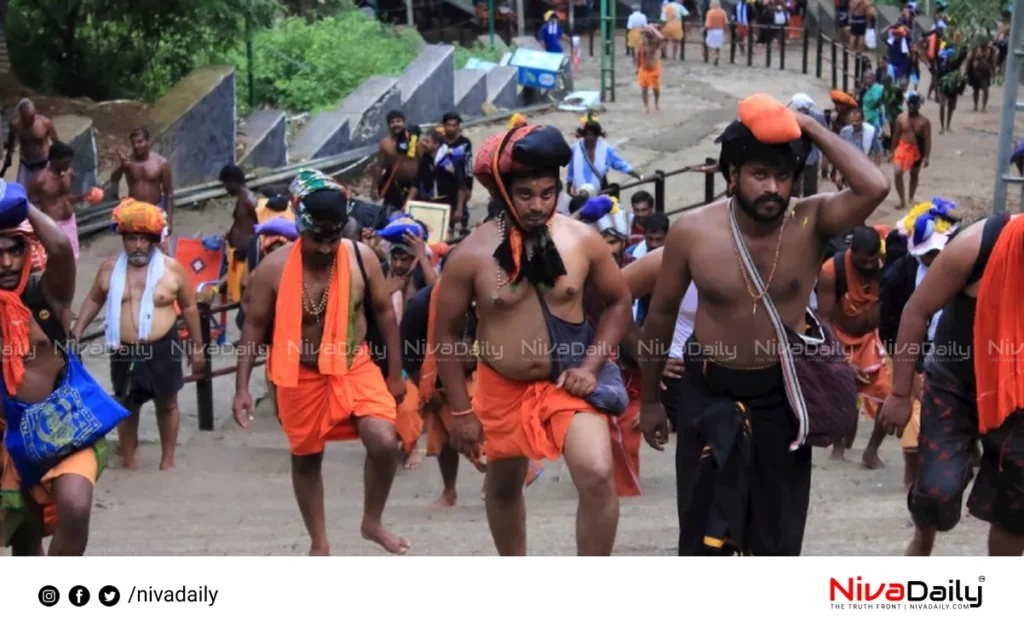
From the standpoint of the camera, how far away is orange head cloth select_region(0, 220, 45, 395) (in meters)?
6.06

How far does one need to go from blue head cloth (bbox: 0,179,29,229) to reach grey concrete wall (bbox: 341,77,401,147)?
581 inches

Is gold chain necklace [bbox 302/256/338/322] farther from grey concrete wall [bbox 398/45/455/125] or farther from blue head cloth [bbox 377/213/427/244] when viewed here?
grey concrete wall [bbox 398/45/455/125]

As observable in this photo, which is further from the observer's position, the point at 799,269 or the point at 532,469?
the point at 532,469

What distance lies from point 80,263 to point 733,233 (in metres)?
11.0

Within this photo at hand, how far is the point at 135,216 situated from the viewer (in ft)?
31.1

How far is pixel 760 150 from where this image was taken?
18.6ft

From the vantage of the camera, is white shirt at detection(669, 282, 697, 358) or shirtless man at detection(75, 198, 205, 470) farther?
shirtless man at detection(75, 198, 205, 470)

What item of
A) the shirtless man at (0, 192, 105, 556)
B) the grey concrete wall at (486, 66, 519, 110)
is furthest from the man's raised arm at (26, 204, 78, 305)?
the grey concrete wall at (486, 66, 519, 110)

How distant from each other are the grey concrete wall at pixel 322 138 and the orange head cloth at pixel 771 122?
14.6m

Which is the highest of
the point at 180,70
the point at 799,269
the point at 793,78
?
the point at 799,269

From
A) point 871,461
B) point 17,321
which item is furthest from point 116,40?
point 17,321

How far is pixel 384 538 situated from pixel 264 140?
12.8 metres

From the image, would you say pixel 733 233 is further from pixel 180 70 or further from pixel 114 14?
pixel 180 70
